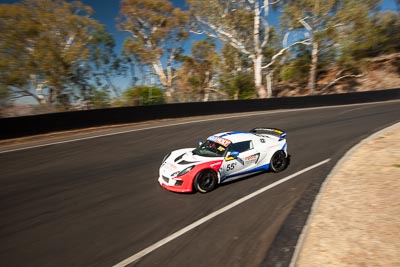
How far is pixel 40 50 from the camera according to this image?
25984 mm

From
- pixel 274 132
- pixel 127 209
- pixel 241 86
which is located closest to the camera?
pixel 127 209

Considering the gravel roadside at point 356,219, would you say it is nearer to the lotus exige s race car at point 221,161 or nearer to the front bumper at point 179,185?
the lotus exige s race car at point 221,161

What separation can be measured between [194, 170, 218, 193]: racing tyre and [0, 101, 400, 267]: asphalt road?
208mm

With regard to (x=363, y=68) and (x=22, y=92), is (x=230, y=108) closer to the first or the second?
(x=22, y=92)

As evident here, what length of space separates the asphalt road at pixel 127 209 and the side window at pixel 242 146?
93cm

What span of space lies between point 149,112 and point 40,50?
528 inches

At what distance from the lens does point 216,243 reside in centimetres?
586

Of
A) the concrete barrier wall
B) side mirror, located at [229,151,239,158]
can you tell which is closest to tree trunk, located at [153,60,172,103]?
the concrete barrier wall

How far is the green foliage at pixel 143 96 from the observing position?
78.8 ft

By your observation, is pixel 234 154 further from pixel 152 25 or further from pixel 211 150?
pixel 152 25

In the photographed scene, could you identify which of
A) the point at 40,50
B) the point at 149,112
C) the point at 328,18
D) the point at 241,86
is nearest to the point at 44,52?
the point at 40,50

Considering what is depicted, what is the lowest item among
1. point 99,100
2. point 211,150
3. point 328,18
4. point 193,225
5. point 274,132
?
point 193,225

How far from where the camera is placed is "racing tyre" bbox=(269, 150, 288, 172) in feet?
30.8

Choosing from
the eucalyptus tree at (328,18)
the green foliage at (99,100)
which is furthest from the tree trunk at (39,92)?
the eucalyptus tree at (328,18)
